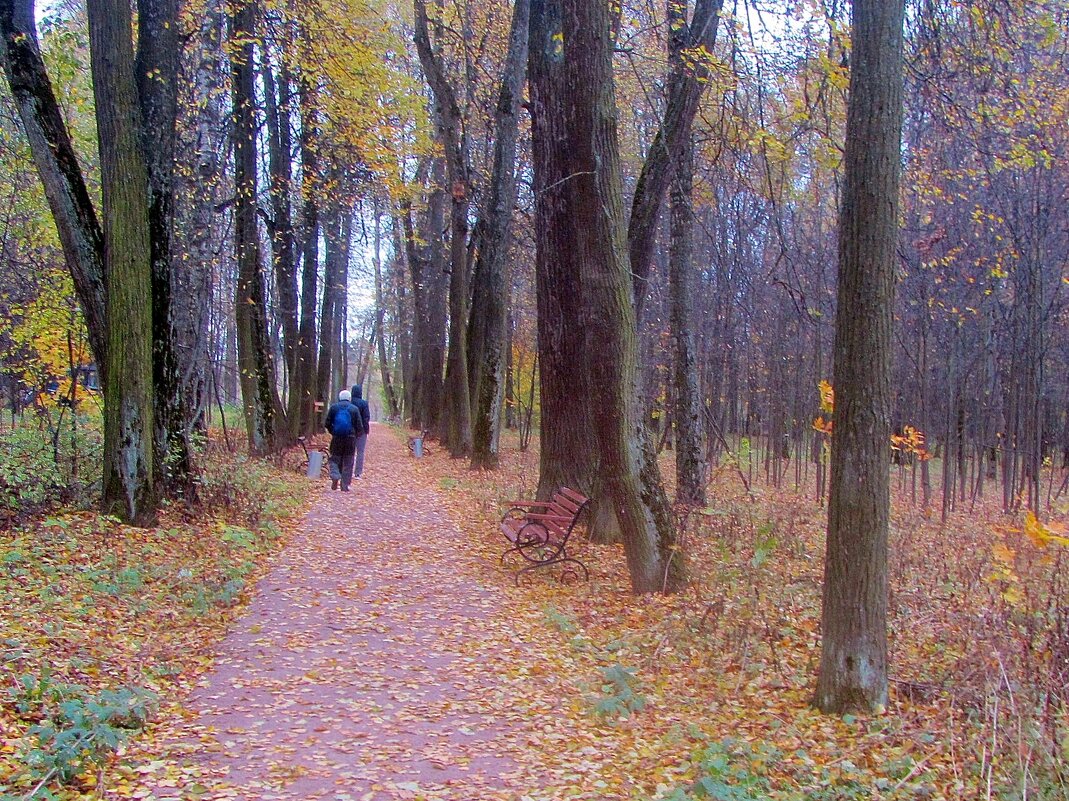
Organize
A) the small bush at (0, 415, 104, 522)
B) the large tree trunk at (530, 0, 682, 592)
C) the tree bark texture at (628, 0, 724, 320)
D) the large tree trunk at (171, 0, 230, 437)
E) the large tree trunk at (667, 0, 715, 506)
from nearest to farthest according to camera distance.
→ the large tree trunk at (530, 0, 682, 592) → the small bush at (0, 415, 104, 522) → the tree bark texture at (628, 0, 724, 320) → the large tree trunk at (171, 0, 230, 437) → the large tree trunk at (667, 0, 715, 506)

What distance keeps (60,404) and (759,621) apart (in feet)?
33.3

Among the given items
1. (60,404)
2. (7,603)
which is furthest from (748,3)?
(60,404)

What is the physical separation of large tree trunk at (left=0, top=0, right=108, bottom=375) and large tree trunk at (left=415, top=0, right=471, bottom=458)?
9.18 meters

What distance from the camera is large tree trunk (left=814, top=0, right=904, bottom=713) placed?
15.7 ft

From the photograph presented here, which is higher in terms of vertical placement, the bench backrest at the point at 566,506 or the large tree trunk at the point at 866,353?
the large tree trunk at the point at 866,353

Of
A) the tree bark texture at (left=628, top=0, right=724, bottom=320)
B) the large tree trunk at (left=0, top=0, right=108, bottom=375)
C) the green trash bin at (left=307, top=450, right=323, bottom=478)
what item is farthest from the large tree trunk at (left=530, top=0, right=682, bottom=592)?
the green trash bin at (left=307, top=450, right=323, bottom=478)

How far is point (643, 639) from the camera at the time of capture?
21.7ft

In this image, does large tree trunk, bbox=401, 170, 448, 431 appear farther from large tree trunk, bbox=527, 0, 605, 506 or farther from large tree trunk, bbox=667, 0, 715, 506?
large tree trunk, bbox=527, 0, 605, 506

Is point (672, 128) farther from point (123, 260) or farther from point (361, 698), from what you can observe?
point (361, 698)

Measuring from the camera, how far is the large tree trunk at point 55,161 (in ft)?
26.9

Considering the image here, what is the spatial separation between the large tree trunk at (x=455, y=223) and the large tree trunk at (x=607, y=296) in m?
9.15

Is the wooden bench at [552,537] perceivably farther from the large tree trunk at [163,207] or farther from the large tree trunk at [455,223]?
the large tree trunk at [455,223]

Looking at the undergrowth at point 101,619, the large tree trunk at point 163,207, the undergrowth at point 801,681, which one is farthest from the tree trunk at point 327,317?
the undergrowth at point 801,681

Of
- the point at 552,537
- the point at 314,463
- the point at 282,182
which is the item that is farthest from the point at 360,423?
the point at 552,537
